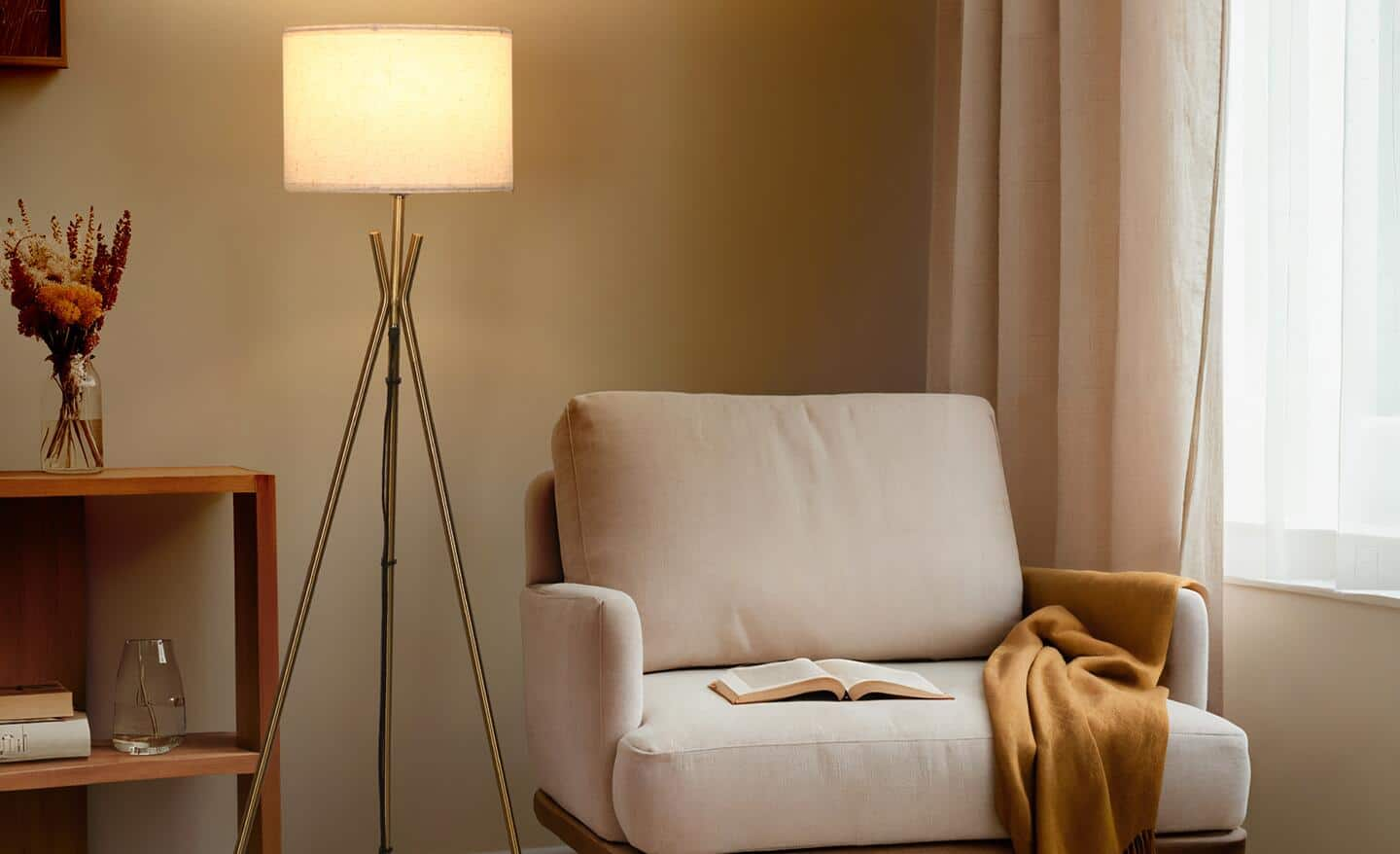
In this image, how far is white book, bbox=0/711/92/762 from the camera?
232 centimetres

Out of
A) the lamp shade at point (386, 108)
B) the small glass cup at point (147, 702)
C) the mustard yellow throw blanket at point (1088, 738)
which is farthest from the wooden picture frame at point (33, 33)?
the mustard yellow throw blanket at point (1088, 738)

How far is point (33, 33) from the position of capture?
272 centimetres

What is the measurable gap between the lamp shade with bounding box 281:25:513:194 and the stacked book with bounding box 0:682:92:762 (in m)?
0.96

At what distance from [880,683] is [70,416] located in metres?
1.44

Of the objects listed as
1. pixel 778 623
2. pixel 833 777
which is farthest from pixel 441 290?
pixel 833 777

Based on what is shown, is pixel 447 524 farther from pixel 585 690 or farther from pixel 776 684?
pixel 776 684

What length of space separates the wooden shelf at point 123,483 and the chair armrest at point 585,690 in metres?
0.55

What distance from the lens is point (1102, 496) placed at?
2.85 metres

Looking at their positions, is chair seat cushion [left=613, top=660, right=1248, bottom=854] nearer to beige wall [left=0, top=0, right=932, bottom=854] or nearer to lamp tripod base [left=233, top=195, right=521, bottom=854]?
lamp tripod base [left=233, top=195, right=521, bottom=854]

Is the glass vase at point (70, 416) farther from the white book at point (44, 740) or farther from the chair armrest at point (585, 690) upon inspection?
the chair armrest at point (585, 690)

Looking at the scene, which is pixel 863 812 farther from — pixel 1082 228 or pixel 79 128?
pixel 79 128

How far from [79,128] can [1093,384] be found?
79.9 inches

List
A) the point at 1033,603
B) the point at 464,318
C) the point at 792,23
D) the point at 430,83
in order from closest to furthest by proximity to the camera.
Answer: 1. the point at 430,83
2. the point at 1033,603
3. the point at 464,318
4. the point at 792,23

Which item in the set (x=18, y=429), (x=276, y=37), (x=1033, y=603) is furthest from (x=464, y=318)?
(x=1033, y=603)
